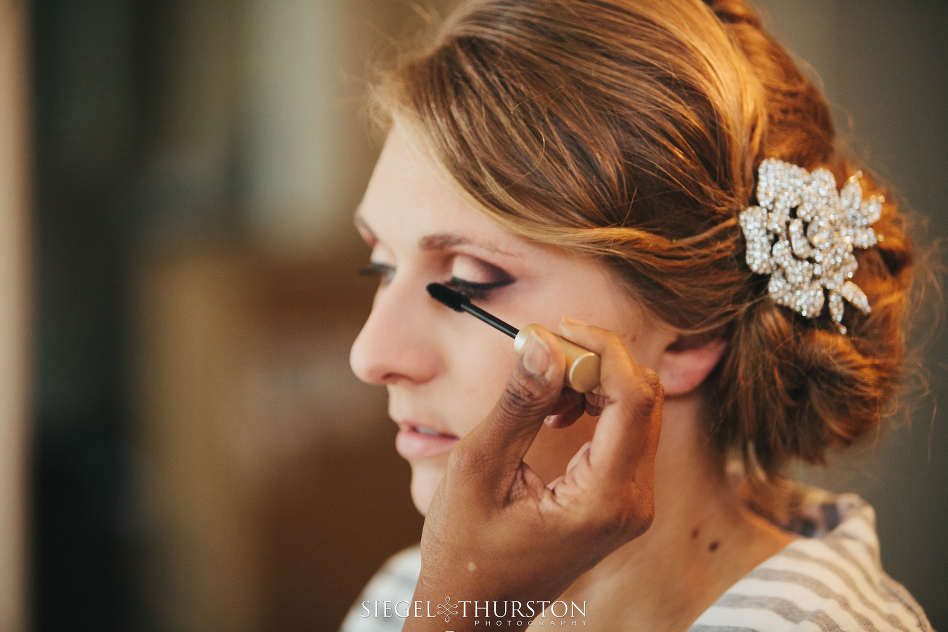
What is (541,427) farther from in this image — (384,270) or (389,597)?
(389,597)

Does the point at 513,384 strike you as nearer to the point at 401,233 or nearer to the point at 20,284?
the point at 401,233

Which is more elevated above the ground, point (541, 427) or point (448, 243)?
point (448, 243)

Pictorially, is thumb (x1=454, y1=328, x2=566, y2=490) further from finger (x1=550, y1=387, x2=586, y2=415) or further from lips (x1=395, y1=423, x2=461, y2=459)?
Answer: lips (x1=395, y1=423, x2=461, y2=459)

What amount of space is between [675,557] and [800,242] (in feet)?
1.06

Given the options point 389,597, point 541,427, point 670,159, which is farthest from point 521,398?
point 389,597

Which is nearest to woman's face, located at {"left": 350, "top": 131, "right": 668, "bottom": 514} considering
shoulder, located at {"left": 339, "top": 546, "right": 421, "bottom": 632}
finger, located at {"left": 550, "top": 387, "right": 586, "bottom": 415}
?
finger, located at {"left": 550, "top": 387, "right": 586, "bottom": 415}

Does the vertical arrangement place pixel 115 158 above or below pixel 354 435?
above

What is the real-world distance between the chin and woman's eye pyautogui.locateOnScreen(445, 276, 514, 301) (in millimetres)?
166

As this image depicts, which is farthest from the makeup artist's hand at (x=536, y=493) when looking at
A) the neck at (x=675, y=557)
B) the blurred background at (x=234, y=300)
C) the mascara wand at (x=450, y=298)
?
the blurred background at (x=234, y=300)

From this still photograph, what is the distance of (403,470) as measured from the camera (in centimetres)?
122

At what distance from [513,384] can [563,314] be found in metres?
0.19

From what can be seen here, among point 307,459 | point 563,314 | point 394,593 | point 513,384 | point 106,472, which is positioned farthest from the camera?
point 307,459

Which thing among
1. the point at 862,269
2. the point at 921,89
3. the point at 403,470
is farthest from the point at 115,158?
the point at 921,89

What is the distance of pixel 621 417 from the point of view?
1.20 feet
